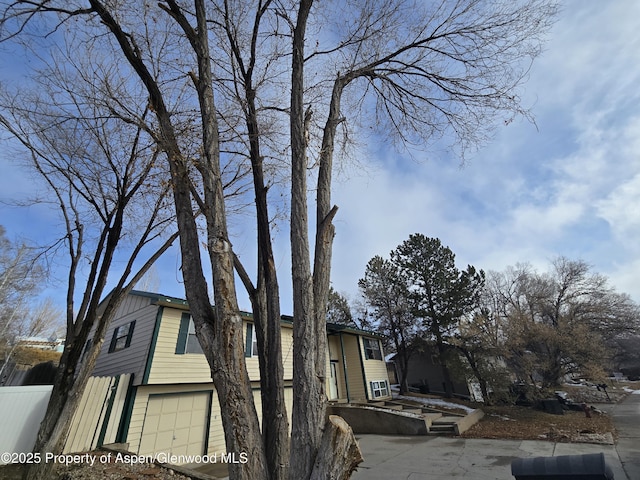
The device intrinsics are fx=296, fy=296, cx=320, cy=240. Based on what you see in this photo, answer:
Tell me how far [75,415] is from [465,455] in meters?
10.0

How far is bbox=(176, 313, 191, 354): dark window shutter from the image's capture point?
9.42 m

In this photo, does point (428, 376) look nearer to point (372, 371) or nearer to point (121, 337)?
point (372, 371)

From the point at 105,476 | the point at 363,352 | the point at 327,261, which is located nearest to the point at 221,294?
the point at 327,261

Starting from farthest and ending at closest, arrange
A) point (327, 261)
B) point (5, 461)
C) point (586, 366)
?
point (586, 366) → point (5, 461) → point (327, 261)

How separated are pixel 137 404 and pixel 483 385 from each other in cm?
1545

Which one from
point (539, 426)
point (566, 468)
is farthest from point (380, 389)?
point (566, 468)

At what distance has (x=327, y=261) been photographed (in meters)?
2.38

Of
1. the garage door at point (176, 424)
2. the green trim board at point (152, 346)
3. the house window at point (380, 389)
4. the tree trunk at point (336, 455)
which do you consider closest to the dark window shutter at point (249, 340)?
the garage door at point (176, 424)

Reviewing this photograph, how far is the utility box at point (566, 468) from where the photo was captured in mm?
3301

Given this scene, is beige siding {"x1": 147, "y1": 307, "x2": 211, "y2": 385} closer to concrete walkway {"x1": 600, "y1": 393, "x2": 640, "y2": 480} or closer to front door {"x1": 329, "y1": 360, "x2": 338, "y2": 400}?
front door {"x1": 329, "y1": 360, "x2": 338, "y2": 400}

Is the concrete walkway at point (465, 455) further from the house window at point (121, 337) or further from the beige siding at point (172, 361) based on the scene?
the house window at point (121, 337)

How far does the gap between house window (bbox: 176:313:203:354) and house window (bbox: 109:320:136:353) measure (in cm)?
180

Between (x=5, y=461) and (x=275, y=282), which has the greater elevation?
(x=275, y=282)

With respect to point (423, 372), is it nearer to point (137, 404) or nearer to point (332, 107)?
point (137, 404)
